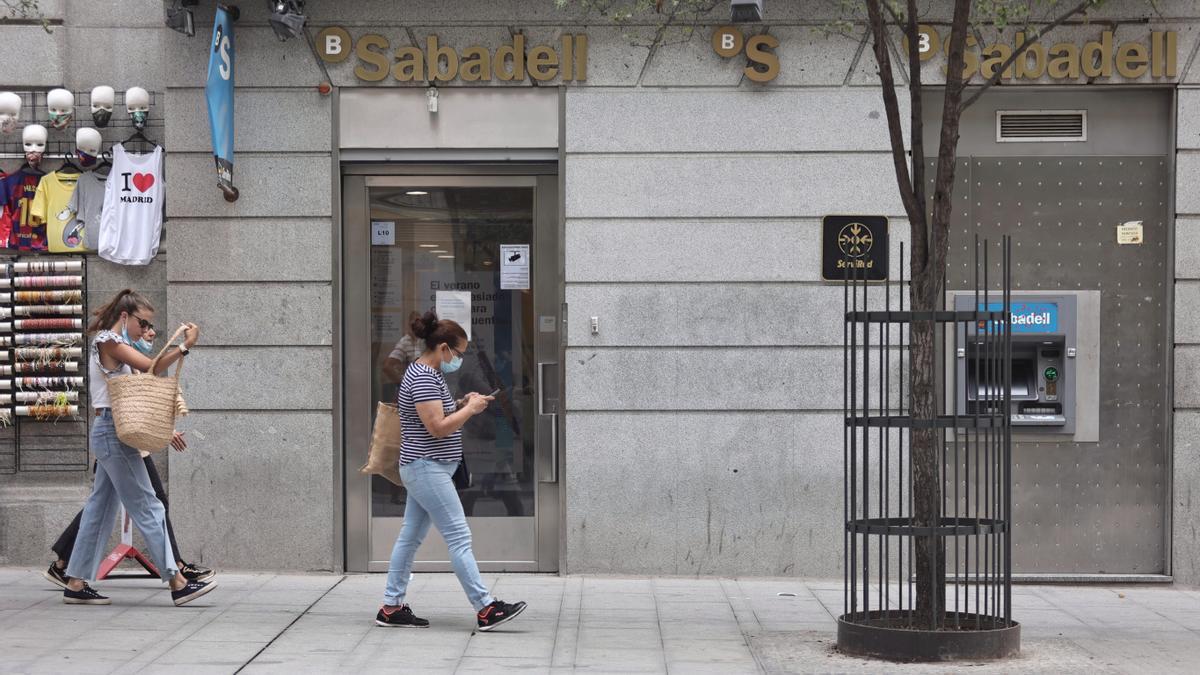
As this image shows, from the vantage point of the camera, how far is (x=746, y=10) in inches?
378

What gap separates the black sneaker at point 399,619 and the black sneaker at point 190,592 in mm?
1300

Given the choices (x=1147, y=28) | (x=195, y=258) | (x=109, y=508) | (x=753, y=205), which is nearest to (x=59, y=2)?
(x=195, y=258)

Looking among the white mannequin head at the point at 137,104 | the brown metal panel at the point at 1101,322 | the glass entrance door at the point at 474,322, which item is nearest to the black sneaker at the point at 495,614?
the glass entrance door at the point at 474,322

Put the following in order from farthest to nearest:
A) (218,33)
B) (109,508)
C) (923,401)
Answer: (218,33) < (109,508) < (923,401)

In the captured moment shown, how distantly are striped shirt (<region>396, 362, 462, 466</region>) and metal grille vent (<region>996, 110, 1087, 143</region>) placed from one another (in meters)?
4.78

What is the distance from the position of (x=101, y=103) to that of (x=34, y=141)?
21.6 inches

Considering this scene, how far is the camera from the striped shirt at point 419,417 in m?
7.80

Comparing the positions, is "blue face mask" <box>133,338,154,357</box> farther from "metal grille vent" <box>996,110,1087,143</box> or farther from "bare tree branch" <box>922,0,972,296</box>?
"metal grille vent" <box>996,110,1087,143</box>

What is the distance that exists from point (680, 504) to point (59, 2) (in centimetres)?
575

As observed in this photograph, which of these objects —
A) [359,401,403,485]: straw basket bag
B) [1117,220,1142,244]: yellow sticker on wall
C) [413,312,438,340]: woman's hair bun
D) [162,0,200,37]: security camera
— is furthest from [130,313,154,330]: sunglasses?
[1117,220,1142,244]: yellow sticker on wall

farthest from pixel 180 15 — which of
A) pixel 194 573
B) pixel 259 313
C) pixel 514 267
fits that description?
pixel 194 573

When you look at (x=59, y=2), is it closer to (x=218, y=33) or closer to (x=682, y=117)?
(x=218, y=33)

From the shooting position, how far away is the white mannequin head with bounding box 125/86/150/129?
1016cm

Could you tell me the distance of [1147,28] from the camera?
1005 cm
